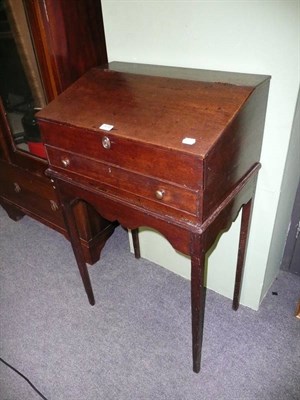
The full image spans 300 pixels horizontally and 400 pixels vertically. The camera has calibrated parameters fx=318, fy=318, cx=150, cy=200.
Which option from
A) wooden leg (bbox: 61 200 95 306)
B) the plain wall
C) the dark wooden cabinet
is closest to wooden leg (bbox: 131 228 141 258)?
the dark wooden cabinet

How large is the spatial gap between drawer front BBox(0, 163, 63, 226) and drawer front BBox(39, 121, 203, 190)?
0.70 meters

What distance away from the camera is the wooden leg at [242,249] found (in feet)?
4.06

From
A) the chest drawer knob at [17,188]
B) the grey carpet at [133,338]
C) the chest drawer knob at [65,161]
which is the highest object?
the chest drawer knob at [65,161]

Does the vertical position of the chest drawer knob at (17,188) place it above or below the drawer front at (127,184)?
below

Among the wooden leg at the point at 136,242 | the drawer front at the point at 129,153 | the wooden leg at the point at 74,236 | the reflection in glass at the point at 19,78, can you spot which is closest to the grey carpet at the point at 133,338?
the wooden leg at the point at 136,242

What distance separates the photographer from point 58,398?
1.26 meters

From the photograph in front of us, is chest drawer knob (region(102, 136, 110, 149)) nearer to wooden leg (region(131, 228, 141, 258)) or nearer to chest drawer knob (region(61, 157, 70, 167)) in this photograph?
chest drawer knob (region(61, 157, 70, 167))

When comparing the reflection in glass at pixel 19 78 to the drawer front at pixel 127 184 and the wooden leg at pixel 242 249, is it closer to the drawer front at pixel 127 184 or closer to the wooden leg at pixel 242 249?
the drawer front at pixel 127 184

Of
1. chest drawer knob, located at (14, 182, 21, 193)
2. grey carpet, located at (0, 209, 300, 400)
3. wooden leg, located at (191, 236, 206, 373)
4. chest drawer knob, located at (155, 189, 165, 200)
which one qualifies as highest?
chest drawer knob, located at (155, 189, 165, 200)

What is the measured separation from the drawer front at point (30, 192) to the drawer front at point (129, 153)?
700mm

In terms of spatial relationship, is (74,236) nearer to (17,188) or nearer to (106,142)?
→ (106,142)

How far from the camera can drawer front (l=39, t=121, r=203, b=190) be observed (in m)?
0.80

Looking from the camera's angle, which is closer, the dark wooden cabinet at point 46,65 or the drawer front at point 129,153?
the drawer front at point 129,153

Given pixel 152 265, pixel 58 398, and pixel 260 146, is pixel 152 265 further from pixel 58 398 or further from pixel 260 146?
pixel 260 146
